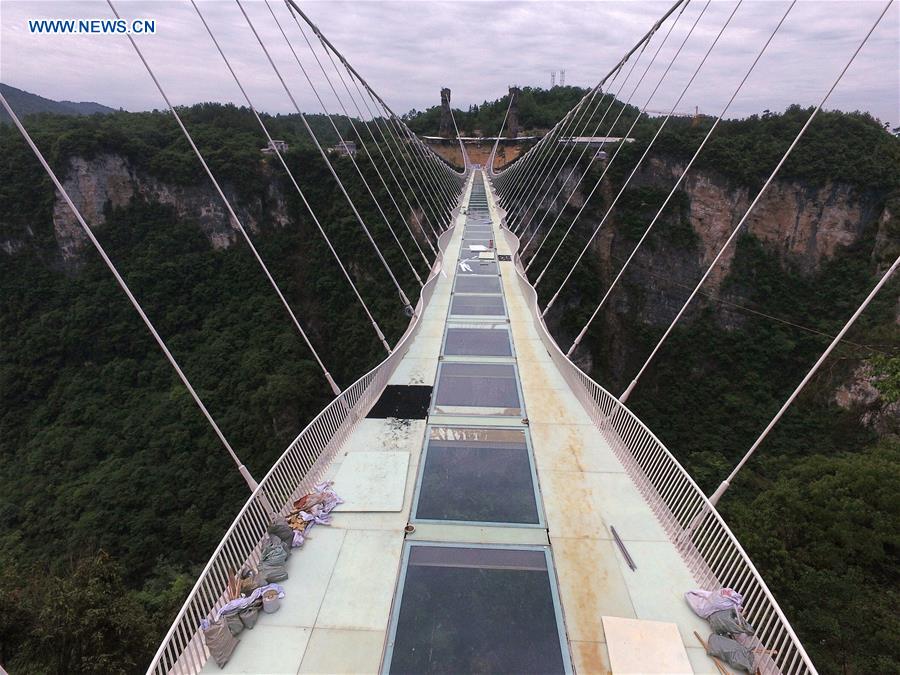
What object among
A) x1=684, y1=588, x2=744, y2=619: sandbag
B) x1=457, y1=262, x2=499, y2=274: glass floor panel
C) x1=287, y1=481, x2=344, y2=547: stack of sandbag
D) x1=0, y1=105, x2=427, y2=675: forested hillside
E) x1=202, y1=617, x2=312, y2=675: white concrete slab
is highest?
x1=684, y1=588, x2=744, y2=619: sandbag

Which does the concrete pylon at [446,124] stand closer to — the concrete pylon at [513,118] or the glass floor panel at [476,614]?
the concrete pylon at [513,118]

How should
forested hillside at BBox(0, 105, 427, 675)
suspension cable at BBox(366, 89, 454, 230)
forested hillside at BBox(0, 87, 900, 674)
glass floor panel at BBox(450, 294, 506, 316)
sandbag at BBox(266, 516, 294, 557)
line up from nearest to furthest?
sandbag at BBox(266, 516, 294, 557) → forested hillside at BBox(0, 87, 900, 674) → glass floor panel at BBox(450, 294, 506, 316) → forested hillside at BBox(0, 105, 427, 675) → suspension cable at BBox(366, 89, 454, 230)

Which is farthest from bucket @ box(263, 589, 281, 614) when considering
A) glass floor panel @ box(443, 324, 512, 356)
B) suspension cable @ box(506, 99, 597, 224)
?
suspension cable @ box(506, 99, 597, 224)

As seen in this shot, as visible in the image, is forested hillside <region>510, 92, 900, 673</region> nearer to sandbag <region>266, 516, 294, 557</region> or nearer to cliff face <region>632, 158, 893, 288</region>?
cliff face <region>632, 158, 893, 288</region>

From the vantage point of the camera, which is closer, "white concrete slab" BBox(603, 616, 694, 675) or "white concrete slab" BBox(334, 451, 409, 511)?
"white concrete slab" BBox(603, 616, 694, 675)

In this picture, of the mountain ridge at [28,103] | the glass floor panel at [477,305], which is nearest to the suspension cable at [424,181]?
the glass floor panel at [477,305]

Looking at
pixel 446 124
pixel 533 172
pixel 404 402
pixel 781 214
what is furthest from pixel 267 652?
pixel 446 124

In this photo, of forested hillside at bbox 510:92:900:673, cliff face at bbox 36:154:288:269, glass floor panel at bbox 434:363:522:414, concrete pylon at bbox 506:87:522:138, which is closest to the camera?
glass floor panel at bbox 434:363:522:414
